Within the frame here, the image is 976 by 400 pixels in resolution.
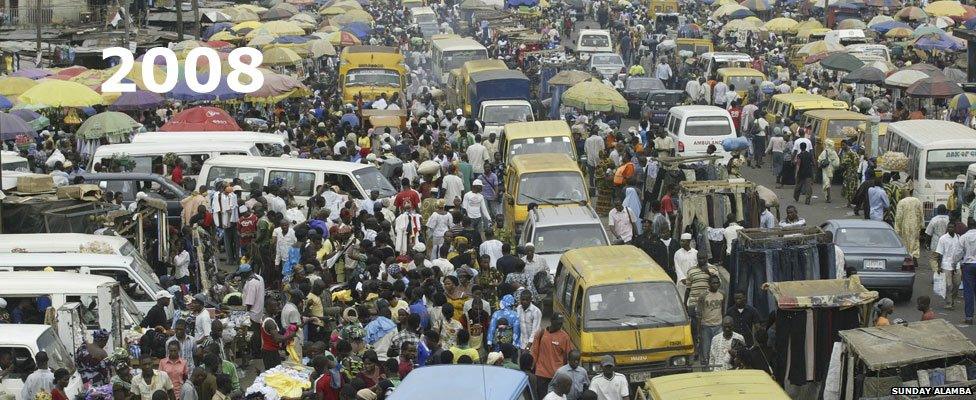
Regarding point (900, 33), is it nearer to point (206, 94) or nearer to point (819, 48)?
point (819, 48)

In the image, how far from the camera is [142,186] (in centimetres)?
2256

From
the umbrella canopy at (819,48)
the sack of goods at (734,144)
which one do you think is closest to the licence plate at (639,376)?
the sack of goods at (734,144)

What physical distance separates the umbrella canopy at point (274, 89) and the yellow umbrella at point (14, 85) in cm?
429

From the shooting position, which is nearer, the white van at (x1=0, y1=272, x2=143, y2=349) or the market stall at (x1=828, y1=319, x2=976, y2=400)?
the market stall at (x1=828, y1=319, x2=976, y2=400)

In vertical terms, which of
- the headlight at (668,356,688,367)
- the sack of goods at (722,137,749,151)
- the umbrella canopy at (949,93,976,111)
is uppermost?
the umbrella canopy at (949,93,976,111)

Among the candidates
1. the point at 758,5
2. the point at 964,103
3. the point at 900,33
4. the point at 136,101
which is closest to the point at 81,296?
the point at 136,101

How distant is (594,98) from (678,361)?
16441 millimetres

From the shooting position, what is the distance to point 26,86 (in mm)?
30547

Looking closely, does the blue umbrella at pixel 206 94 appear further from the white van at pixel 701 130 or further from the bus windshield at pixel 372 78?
the white van at pixel 701 130

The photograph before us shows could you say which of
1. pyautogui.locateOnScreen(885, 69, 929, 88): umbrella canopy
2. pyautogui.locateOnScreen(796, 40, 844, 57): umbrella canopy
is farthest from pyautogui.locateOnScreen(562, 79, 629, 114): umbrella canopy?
pyautogui.locateOnScreen(796, 40, 844, 57): umbrella canopy

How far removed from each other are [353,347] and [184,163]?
10.8m

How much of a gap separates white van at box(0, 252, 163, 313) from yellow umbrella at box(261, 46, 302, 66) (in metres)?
19.4

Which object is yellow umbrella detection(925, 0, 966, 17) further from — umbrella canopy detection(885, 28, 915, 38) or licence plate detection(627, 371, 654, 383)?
licence plate detection(627, 371, 654, 383)

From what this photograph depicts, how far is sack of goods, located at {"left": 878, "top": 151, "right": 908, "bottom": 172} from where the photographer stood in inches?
918
